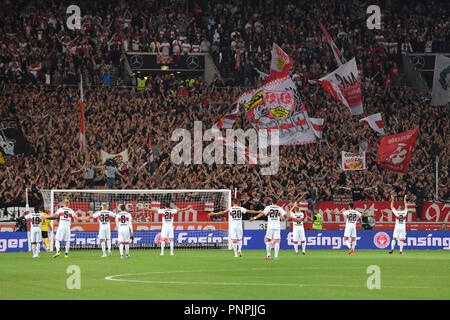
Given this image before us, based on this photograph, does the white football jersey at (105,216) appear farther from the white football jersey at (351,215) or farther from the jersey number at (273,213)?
the white football jersey at (351,215)

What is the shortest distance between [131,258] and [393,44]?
2813 centimetres

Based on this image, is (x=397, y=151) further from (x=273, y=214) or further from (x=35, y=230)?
(x=35, y=230)

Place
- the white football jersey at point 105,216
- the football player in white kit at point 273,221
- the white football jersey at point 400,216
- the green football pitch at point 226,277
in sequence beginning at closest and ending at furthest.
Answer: the green football pitch at point 226,277 < the football player in white kit at point 273,221 < the white football jersey at point 105,216 < the white football jersey at point 400,216

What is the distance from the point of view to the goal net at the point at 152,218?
40812 millimetres

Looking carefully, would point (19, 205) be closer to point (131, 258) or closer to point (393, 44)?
point (131, 258)

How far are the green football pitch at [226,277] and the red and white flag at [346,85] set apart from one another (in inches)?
364

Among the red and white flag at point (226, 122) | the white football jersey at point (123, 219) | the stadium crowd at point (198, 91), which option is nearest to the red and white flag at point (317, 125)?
the stadium crowd at point (198, 91)

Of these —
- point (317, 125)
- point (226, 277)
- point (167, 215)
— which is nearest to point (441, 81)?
point (317, 125)

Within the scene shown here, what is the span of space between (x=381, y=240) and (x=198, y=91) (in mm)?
14738

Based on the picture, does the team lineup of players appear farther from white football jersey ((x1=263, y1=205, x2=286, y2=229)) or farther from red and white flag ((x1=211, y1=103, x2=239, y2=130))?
red and white flag ((x1=211, y1=103, x2=239, y2=130))

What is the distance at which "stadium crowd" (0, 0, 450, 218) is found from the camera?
141ft
